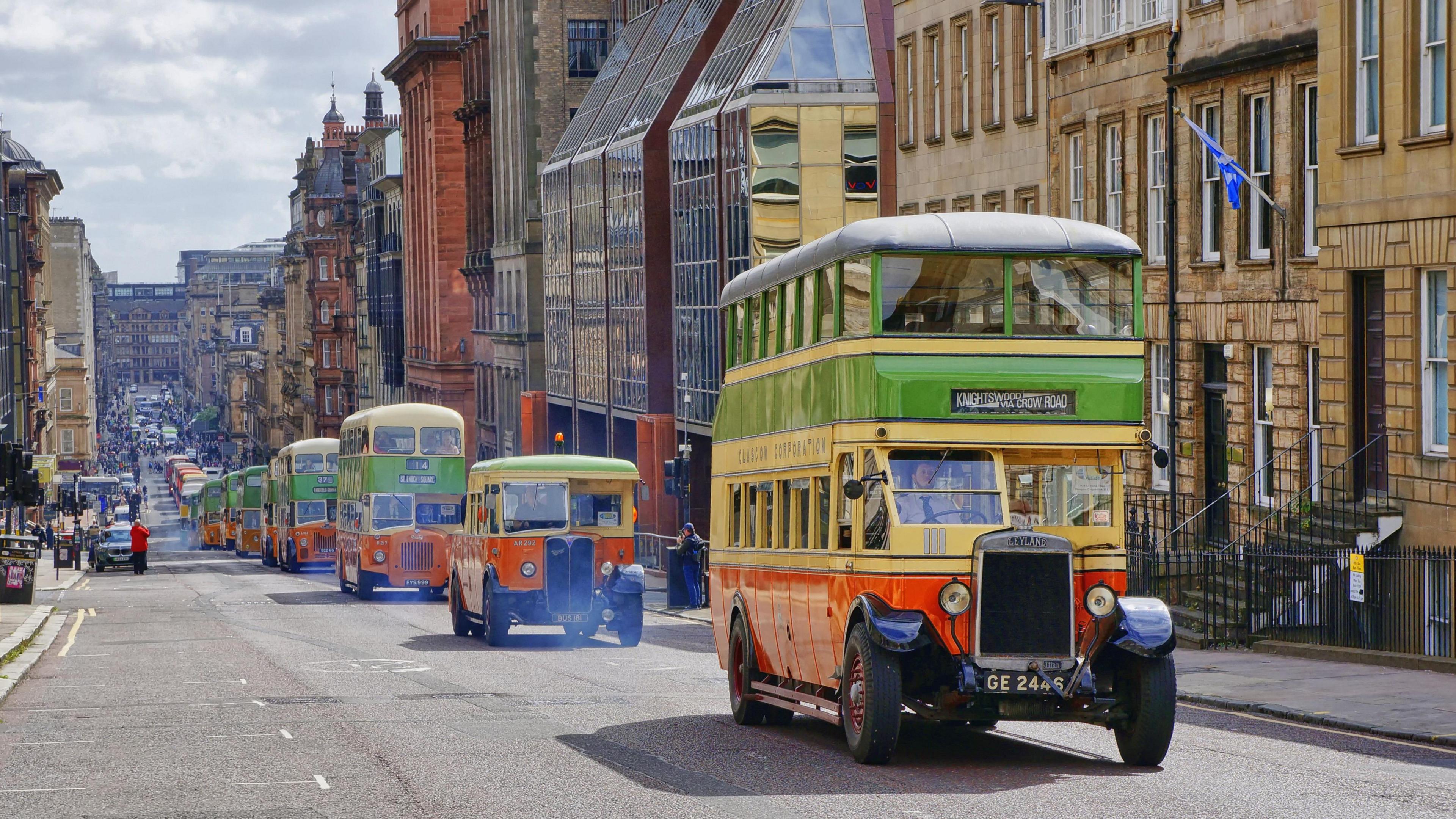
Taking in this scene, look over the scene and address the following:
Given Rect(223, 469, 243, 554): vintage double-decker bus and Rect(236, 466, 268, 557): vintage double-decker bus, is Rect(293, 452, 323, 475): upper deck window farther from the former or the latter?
Rect(223, 469, 243, 554): vintage double-decker bus

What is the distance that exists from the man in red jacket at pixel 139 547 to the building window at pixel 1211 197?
44.7 metres

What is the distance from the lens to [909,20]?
46.8 m

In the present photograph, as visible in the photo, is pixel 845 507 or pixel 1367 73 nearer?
pixel 845 507

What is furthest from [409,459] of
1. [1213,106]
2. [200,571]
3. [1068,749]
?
[1068,749]

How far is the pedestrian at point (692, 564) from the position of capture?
42.5m

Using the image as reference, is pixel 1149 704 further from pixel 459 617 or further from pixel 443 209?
pixel 443 209

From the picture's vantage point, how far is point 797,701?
18.7m

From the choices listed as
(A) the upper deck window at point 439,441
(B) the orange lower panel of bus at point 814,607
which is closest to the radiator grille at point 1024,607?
(B) the orange lower panel of bus at point 814,607

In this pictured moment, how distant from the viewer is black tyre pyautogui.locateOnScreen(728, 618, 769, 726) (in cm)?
2014

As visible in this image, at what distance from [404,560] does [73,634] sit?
10998 mm

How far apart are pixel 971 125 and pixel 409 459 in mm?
14446

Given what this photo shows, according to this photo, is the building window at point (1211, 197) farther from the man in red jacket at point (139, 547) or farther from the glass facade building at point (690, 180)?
the man in red jacket at point (139, 547)

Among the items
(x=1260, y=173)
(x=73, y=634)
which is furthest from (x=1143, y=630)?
(x=73, y=634)

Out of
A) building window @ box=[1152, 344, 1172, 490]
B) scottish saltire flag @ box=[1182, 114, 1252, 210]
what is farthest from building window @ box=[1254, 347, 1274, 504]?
building window @ box=[1152, 344, 1172, 490]
